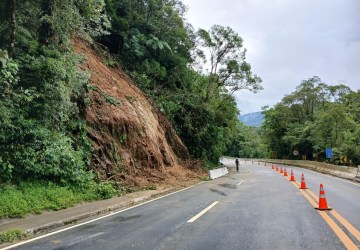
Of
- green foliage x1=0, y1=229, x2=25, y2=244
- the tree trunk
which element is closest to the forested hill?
the tree trunk

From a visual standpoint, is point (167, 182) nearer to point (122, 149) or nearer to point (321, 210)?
point (122, 149)

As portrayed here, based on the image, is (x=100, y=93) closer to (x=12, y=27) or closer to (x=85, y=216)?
(x=12, y=27)

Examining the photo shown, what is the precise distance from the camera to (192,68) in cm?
3756

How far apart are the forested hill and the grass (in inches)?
15.2

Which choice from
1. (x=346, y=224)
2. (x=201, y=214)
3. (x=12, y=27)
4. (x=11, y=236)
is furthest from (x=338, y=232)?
(x=12, y=27)

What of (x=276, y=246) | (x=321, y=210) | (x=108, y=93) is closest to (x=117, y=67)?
(x=108, y=93)

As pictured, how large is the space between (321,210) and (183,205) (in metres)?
4.44

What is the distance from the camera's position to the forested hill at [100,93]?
1275cm

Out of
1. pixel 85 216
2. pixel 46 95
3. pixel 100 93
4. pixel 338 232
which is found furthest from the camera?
pixel 100 93

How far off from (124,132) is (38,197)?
860cm

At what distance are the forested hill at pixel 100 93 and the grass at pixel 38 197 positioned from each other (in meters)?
0.39

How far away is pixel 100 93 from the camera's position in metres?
19.6

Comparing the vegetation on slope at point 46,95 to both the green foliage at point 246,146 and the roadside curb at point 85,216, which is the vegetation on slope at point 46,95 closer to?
the roadside curb at point 85,216

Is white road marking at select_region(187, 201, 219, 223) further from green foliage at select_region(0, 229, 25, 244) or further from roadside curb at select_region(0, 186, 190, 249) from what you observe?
green foliage at select_region(0, 229, 25, 244)
